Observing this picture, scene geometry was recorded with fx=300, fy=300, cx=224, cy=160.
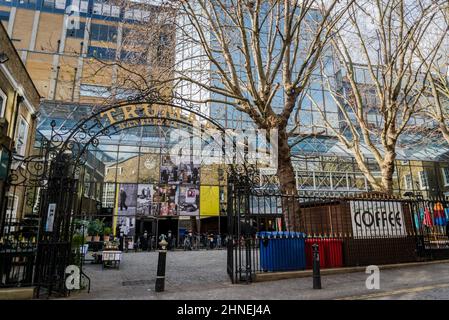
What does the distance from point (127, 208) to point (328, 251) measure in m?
18.0

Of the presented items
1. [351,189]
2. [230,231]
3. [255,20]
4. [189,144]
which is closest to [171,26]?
[255,20]

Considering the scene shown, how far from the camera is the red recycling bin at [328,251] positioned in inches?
344

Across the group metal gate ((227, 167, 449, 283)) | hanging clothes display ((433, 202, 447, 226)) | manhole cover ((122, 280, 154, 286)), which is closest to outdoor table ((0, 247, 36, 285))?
manhole cover ((122, 280, 154, 286))

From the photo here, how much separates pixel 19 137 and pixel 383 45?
16.8 metres

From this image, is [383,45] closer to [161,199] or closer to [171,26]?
[171,26]

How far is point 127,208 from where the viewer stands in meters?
23.4

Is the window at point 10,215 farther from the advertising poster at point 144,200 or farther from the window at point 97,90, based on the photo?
the advertising poster at point 144,200

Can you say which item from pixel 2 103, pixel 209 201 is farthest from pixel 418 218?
pixel 209 201

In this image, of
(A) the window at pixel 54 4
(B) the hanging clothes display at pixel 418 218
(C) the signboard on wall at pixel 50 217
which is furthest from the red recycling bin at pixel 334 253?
(A) the window at pixel 54 4

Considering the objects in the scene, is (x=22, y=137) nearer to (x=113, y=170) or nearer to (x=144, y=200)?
(x=113, y=170)

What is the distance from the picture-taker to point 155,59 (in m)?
11.3

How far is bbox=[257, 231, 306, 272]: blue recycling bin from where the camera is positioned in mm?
8242

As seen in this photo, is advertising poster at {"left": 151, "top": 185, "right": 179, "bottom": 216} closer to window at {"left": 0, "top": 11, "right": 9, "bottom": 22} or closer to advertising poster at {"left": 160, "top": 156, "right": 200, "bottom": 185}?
advertising poster at {"left": 160, "top": 156, "right": 200, "bottom": 185}
